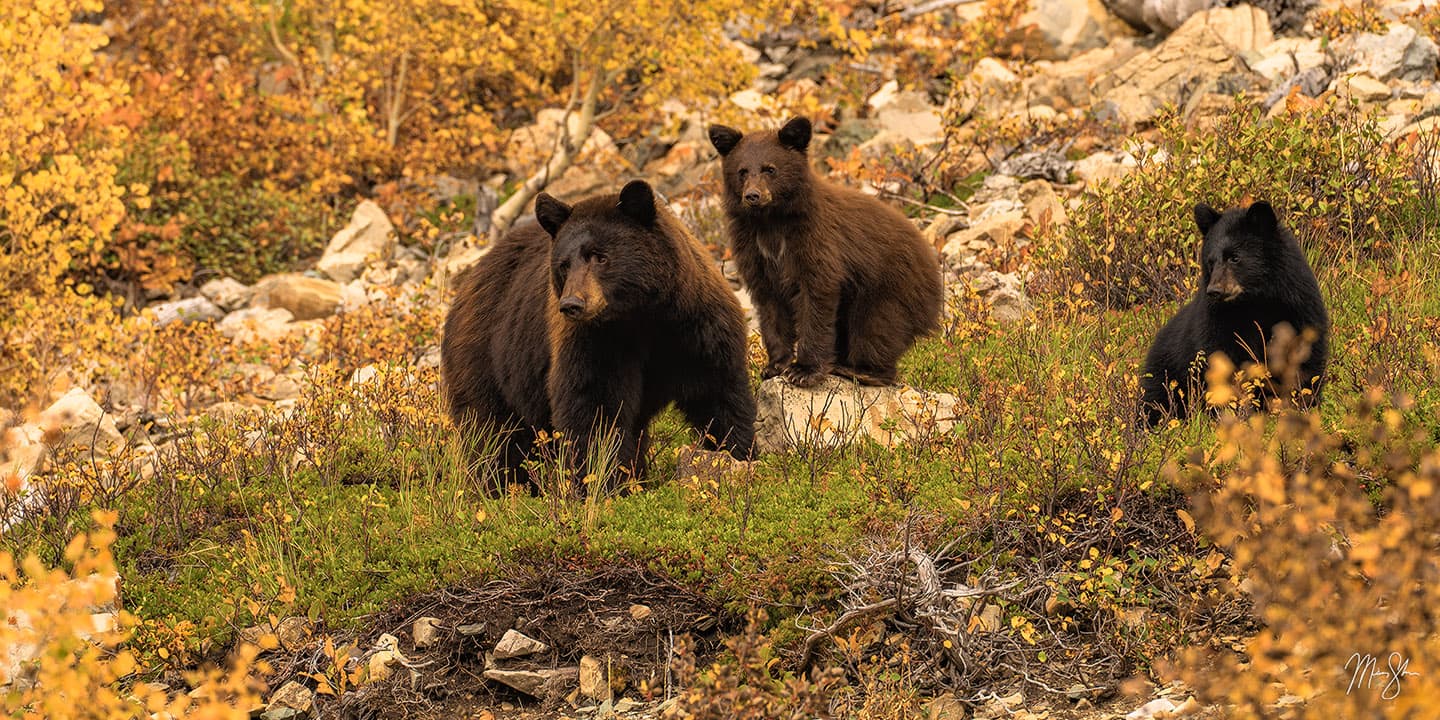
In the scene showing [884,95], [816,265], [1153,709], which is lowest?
[1153,709]

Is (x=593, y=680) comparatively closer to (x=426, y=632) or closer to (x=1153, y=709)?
(x=426, y=632)

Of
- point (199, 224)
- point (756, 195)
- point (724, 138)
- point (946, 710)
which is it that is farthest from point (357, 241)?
point (946, 710)

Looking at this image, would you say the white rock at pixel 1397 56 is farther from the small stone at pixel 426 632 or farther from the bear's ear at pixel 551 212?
the small stone at pixel 426 632

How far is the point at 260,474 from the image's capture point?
7.68 meters

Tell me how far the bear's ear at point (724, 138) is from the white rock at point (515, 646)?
3.36 m

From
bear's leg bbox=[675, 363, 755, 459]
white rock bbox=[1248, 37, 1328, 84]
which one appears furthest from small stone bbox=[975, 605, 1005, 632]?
white rock bbox=[1248, 37, 1328, 84]

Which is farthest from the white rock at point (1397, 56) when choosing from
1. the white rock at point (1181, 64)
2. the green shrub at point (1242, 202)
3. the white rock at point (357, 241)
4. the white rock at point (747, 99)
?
the white rock at point (357, 241)

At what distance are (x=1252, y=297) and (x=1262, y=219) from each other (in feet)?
1.22

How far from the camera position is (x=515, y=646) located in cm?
577

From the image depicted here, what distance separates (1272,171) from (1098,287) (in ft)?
4.45

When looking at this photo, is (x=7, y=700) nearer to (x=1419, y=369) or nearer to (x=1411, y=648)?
(x=1411, y=648)

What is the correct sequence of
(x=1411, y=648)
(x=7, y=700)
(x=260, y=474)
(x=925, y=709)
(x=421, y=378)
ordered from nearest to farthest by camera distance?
(x=1411, y=648) → (x=7, y=700) → (x=925, y=709) → (x=260, y=474) → (x=421, y=378)

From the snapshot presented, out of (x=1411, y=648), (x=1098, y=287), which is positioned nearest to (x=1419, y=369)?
(x=1098, y=287)

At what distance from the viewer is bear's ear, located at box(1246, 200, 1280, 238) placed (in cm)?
661
